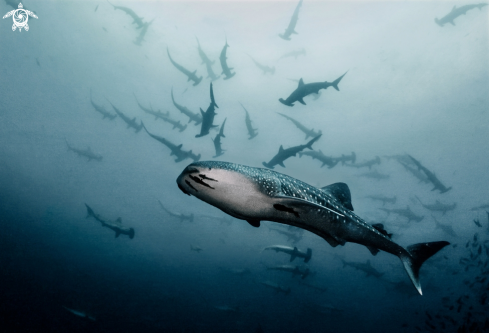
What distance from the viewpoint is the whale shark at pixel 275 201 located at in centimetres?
176

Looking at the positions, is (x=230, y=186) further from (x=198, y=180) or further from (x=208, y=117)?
(x=208, y=117)

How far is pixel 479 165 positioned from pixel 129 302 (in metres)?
54.3

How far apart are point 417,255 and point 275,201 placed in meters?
2.47

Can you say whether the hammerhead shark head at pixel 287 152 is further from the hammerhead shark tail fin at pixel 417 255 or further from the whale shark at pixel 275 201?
the whale shark at pixel 275 201

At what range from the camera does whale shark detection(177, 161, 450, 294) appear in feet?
5.76

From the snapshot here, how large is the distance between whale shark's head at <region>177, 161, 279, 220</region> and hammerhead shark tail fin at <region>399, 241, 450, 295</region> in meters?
2.25

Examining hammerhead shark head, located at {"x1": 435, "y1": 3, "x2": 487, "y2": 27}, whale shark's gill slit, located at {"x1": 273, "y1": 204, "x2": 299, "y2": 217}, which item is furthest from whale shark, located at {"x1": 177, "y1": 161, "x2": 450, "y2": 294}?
hammerhead shark head, located at {"x1": 435, "y1": 3, "x2": 487, "y2": 27}

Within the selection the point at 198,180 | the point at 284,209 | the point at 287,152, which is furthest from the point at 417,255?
the point at 287,152

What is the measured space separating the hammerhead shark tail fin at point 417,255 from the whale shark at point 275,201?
0.01 m

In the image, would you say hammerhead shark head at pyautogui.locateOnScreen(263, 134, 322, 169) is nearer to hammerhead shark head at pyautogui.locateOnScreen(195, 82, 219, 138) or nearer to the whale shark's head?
hammerhead shark head at pyautogui.locateOnScreen(195, 82, 219, 138)

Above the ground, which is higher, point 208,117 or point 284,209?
point 208,117

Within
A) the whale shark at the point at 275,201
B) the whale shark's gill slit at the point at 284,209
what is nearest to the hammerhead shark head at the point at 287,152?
the whale shark at the point at 275,201

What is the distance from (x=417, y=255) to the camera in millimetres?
3029

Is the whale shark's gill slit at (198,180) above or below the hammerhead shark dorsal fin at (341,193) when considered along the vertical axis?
below
